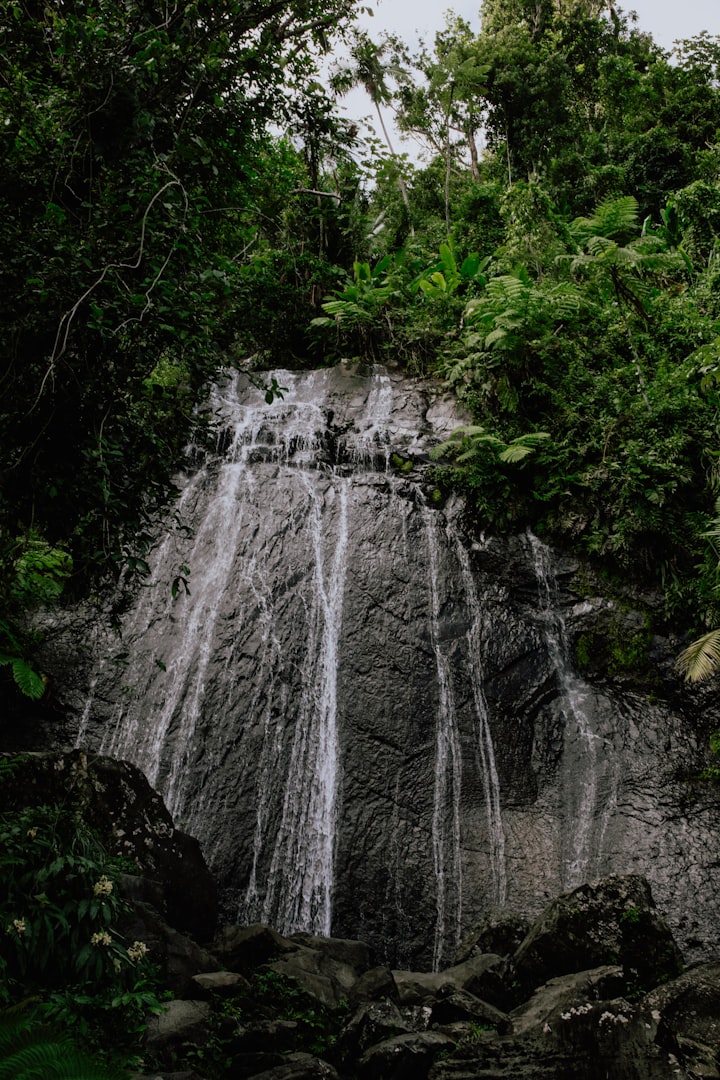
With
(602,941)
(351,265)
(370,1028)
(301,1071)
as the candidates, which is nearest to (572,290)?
(351,265)

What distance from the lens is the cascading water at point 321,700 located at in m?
6.64

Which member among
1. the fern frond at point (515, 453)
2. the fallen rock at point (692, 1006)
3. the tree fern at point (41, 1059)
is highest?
the fern frond at point (515, 453)

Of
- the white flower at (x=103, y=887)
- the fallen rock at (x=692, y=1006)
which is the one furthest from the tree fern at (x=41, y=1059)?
the fallen rock at (x=692, y=1006)

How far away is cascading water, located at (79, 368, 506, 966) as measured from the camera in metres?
6.64

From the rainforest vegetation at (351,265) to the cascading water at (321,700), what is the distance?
117 centimetres

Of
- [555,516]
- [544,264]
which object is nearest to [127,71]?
[555,516]

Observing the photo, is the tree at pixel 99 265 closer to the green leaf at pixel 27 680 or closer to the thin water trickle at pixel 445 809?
the green leaf at pixel 27 680

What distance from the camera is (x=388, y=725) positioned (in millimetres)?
A: 7508

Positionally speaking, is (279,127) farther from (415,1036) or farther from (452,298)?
(415,1036)

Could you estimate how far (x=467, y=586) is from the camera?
8.62m

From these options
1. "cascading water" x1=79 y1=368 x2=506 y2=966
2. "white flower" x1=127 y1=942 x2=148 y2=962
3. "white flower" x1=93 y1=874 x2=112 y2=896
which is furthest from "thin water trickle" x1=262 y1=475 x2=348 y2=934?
"white flower" x1=93 y1=874 x2=112 y2=896

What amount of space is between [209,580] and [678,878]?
19.6ft

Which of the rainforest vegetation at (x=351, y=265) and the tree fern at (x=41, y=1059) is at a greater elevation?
the rainforest vegetation at (x=351, y=265)

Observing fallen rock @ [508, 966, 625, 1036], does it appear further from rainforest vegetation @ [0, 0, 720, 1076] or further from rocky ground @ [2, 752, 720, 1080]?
rainforest vegetation @ [0, 0, 720, 1076]
